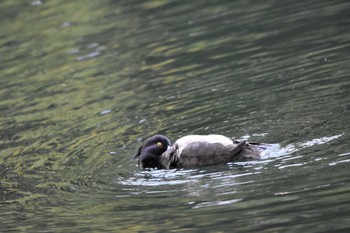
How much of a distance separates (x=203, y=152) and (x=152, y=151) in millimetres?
756

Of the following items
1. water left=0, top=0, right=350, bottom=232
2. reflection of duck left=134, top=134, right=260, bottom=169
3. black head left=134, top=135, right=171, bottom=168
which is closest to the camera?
water left=0, top=0, right=350, bottom=232

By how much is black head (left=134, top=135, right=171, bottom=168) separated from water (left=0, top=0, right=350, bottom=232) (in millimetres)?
167

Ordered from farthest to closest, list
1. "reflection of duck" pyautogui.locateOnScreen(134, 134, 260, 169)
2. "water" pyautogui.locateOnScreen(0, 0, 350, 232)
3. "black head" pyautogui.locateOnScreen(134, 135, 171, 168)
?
1. "black head" pyautogui.locateOnScreen(134, 135, 171, 168)
2. "reflection of duck" pyautogui.locateOnScreen(134, 134, 260, 169)
3. "water" pyautogui.locateOnScreen(0, 0, 350, 232)

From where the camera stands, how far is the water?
8344 millimetres

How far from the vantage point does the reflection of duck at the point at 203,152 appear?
9547mm

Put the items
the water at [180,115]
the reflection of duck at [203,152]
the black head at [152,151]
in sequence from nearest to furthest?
1. the water at [180,115]
2. the reflection of duck at [203,152]
3. the black head at [152,151]

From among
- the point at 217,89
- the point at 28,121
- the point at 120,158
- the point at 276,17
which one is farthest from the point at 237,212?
the point at 276,17

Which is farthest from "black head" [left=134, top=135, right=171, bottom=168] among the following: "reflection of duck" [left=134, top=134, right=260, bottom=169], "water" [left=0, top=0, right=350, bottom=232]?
"water" [left=0, top=0, right=350, bottom=232]

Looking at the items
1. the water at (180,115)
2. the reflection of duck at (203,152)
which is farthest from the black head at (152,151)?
the water at (180,115)

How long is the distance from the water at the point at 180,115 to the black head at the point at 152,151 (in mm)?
167

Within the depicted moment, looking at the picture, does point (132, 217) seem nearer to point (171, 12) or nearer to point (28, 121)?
point (28, 121)

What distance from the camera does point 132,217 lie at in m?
8.53

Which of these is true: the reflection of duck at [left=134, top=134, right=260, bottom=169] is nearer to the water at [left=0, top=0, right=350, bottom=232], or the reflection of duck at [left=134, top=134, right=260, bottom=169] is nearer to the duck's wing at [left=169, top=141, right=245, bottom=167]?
the duck's wing at [left=169, top=141, right=245, bottom=167]

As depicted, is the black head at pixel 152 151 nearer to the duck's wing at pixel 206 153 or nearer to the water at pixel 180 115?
the water at pixel 180 115
